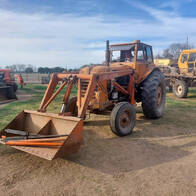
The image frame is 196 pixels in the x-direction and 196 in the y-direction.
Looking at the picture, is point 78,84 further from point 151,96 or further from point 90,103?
point 151,96

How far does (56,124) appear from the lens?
4301 millimetres

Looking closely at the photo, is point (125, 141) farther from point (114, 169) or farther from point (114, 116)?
point (114, 169)

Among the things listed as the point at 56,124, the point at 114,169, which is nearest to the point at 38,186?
the point at 114,169

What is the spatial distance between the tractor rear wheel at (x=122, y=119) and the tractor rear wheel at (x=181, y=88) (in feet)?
26.1

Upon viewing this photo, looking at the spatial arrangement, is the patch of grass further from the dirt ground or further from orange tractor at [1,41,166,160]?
the dirt ground

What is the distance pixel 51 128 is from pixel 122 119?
1758mm

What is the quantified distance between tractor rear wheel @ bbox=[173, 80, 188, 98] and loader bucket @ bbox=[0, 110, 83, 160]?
31.9ft

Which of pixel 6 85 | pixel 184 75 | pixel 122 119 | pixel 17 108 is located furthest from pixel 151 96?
pixel 6 85

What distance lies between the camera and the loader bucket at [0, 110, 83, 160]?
336cm

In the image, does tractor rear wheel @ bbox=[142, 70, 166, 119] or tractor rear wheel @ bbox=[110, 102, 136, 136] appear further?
tractor rear wheel @ bbox=[142, 70, 166, 119]

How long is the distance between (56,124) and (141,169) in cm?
189

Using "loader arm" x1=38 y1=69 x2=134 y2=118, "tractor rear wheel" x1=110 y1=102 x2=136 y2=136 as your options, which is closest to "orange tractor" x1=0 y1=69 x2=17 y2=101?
"loader arm" x1=38 y1=69 x2=134 y2=118

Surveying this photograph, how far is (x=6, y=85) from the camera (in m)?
13.1

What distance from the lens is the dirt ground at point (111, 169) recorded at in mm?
2930
